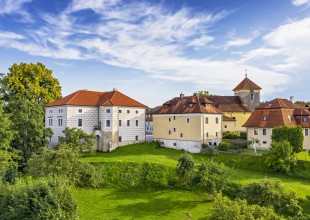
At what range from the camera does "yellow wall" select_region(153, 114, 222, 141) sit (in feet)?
148

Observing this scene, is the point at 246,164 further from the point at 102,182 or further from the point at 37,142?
the point at 37,142

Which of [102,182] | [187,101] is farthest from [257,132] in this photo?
[102,182]

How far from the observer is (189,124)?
46.2 metres

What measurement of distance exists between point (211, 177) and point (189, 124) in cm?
1752

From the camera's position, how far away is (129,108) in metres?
49.1

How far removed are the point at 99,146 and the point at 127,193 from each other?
17210 mm

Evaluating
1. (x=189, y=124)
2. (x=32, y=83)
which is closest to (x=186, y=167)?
(x=189, y=124)

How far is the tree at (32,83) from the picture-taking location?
162 feet

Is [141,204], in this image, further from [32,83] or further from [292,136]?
[32,83]

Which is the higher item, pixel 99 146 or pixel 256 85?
pixel 256 85

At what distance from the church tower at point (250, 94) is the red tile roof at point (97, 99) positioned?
2145 centimetres

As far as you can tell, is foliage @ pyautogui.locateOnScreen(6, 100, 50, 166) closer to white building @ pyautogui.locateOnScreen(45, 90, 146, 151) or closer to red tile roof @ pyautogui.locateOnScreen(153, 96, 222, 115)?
white building @ pyautogui.locateOnScreen(45, 90, 146, 151)

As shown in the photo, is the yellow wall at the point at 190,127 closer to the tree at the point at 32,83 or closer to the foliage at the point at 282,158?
the foliage at the point at 282,158

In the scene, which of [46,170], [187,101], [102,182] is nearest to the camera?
[46,170]
